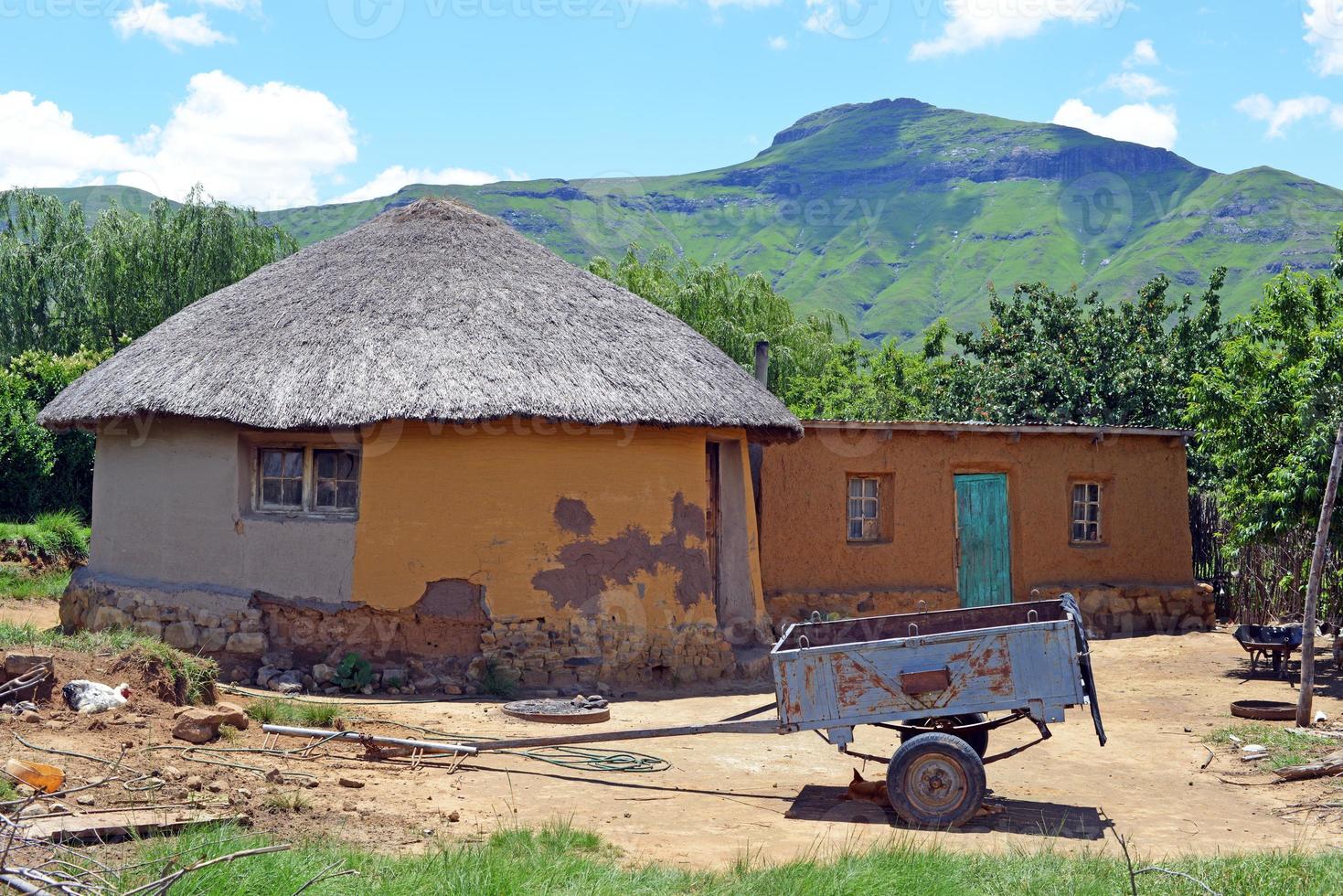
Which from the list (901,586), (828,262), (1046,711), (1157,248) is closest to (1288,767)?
(1046,711)

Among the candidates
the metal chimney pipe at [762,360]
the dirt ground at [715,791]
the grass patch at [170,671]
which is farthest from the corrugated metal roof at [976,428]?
the grass patch at [170,671]

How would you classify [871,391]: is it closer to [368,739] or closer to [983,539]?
[983,539]

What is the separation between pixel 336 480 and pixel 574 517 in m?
2.20

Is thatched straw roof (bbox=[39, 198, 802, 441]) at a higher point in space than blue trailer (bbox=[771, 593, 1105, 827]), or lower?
higher

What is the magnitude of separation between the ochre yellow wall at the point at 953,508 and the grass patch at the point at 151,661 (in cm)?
660

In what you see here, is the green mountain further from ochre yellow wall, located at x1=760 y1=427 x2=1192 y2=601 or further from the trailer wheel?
the trailer wheel

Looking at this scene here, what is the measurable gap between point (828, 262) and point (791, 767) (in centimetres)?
10405

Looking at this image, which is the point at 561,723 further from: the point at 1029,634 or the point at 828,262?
the point at 828,262

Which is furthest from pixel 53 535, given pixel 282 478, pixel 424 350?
pixel 424 350

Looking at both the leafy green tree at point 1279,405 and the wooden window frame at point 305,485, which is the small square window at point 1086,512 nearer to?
the leafy green tree at point 1279,405

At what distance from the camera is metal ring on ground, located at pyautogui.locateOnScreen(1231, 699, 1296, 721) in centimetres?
941

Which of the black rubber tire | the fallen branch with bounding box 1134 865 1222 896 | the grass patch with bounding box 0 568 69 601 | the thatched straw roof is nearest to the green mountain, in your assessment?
the grass patch with bounding box 0 568 69 601

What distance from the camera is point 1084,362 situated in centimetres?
1900

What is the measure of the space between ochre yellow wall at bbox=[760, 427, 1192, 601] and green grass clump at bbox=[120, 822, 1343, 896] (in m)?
8.04
